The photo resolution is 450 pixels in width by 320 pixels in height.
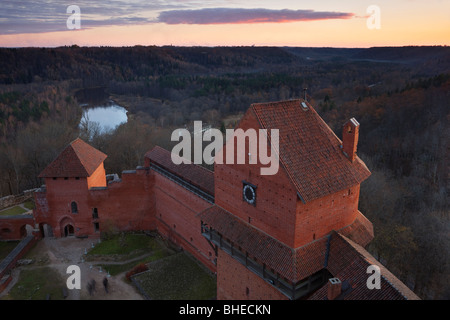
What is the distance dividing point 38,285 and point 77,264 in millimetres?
2889

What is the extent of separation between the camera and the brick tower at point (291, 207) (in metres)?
14.0

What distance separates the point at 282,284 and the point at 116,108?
275 feet

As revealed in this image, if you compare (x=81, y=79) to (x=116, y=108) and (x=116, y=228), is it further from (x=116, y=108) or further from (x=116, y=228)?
(x=116, y=228)

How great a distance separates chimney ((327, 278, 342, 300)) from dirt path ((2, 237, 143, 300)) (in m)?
13.5

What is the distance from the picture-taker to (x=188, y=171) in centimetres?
2352

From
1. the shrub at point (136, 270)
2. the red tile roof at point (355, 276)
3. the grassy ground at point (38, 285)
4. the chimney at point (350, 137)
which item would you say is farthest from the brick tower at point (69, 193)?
the red tile roof at point (355, 276)

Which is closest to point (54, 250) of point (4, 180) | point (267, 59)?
point (4, 180)

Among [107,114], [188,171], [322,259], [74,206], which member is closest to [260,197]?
[322,259]

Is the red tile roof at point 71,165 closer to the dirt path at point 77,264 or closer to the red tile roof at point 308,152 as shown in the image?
the dirt path at point 77,264

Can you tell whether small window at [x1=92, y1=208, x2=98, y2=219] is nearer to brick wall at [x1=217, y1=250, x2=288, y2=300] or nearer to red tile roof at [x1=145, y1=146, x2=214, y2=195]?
red tile roof at [x1=145, y1=146, x2=214, y2=195]

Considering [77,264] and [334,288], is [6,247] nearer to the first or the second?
[77,264]

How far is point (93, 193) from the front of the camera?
91.9ft

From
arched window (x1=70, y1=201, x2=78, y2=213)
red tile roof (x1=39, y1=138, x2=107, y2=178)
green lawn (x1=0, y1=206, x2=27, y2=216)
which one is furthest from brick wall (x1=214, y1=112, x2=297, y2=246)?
green lawn (x1=0, y1=206, x2=27, y2=216)

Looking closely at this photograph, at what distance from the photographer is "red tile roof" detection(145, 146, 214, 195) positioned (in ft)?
69.7
